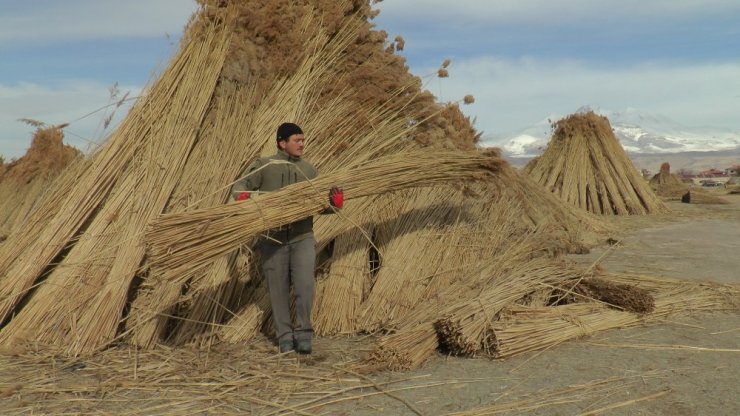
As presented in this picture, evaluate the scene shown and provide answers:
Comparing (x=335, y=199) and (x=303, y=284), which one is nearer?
(x=335, y=199)

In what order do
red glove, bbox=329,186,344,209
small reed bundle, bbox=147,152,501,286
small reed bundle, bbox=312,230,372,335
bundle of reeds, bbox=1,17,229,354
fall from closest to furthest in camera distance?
1. small reed bundle, bbox=147,152,501,286
2. red glove, bbox=329,186,344,209
3. bundle of reeds, bbox=1,17,229,354
4. small reed bundle, bbox=312,230,372,335

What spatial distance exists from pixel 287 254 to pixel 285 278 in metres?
0.15

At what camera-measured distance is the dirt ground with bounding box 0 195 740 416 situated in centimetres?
303

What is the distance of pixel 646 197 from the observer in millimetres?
12539

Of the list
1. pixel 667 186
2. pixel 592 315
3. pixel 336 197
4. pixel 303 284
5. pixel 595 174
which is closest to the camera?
pixel 336 197

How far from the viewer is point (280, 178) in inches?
157

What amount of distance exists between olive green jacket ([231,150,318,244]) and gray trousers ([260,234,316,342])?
0.18ft

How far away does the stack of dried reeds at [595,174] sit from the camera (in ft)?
40.6

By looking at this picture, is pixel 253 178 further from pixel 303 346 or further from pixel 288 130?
pixel 303 346

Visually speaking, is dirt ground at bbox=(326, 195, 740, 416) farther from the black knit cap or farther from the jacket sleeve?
the black knit cap

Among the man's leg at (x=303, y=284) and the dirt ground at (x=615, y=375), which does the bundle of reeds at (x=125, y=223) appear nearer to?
the man's leg at (x=303, y=284)

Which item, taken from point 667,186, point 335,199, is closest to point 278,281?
point 335,199

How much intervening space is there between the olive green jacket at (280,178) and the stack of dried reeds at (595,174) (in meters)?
9.16

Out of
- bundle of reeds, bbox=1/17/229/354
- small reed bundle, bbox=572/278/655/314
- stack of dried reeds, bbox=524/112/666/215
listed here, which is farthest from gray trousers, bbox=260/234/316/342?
stack of dried reeds, bbox=524/112/666/215
